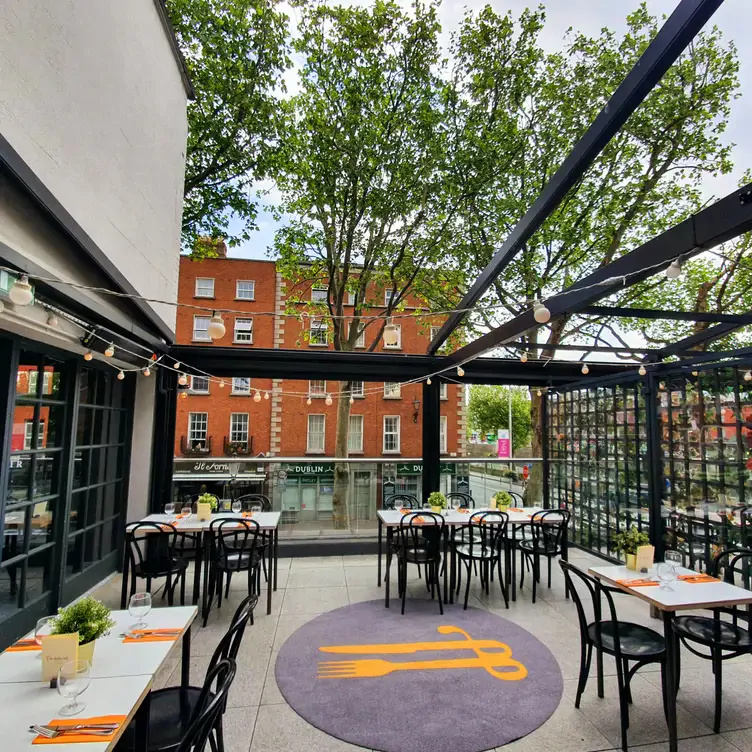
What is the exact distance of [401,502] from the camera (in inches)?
227

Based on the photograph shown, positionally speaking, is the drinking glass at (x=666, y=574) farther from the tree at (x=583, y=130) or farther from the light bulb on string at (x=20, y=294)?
the tree at (x=583, y=130)

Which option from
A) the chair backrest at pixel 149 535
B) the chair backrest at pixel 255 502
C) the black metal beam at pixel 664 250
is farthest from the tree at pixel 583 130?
the chair backrest at pixel 149 535

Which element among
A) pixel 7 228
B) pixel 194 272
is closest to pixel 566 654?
pixel 7 228

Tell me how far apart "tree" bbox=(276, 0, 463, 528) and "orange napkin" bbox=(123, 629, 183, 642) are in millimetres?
6373

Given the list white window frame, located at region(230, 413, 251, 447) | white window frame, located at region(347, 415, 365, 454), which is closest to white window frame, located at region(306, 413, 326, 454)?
white window frame, located at region(347, 415, 365, 454)

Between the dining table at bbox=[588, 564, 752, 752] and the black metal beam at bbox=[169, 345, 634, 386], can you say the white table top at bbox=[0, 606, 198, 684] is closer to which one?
the dining table at bbox=[588, 564, 752, 752]

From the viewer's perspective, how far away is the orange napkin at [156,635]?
6.55 feet

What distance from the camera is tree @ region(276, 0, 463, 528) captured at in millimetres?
7734

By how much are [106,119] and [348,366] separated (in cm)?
360

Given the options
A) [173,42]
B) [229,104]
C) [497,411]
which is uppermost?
[229,104]

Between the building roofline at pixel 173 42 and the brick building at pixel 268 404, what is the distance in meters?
9.71

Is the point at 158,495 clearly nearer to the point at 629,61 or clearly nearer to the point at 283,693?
the point at 283,693

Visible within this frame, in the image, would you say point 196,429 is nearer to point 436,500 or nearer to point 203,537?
point 203,537

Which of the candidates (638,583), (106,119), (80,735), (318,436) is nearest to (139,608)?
(80,735)
